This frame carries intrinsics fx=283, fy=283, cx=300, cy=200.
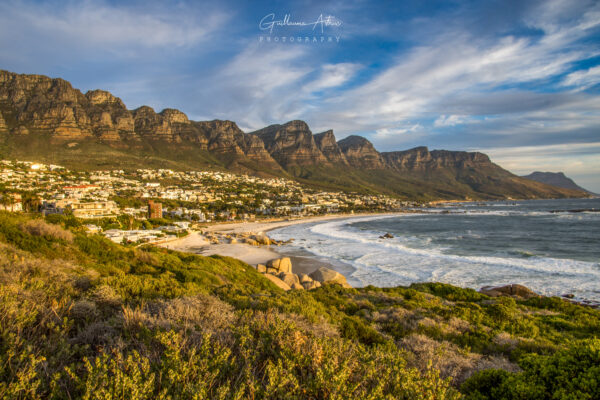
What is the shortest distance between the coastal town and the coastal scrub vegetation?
2778cm

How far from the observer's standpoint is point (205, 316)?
501cm

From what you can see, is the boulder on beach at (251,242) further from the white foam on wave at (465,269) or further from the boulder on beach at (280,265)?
the boulder on beach at (280,265)

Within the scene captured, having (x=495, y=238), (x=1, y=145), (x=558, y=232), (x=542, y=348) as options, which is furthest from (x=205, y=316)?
(x=1, y=145)

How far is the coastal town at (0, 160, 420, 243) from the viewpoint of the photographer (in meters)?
41.7

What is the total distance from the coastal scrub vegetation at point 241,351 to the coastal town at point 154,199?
2778 centimetres

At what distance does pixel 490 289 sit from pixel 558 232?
4293 cm

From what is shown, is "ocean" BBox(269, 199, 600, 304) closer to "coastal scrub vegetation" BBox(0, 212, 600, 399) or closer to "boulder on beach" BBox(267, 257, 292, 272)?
"boulder on beach" BBox(267, 257, 292, 272)

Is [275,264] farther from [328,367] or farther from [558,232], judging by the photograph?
[558,232]

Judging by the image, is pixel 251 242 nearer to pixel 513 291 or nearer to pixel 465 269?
pixel 465 269

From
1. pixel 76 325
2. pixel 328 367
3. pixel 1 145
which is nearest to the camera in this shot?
pixel 328 367

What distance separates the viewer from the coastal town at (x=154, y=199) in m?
41.7

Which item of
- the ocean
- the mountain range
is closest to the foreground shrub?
the ocean

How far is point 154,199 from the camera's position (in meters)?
74.4

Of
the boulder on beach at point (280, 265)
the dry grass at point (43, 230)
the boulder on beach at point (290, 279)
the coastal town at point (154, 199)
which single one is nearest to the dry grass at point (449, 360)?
the boulder on beach at point (290, 279)
